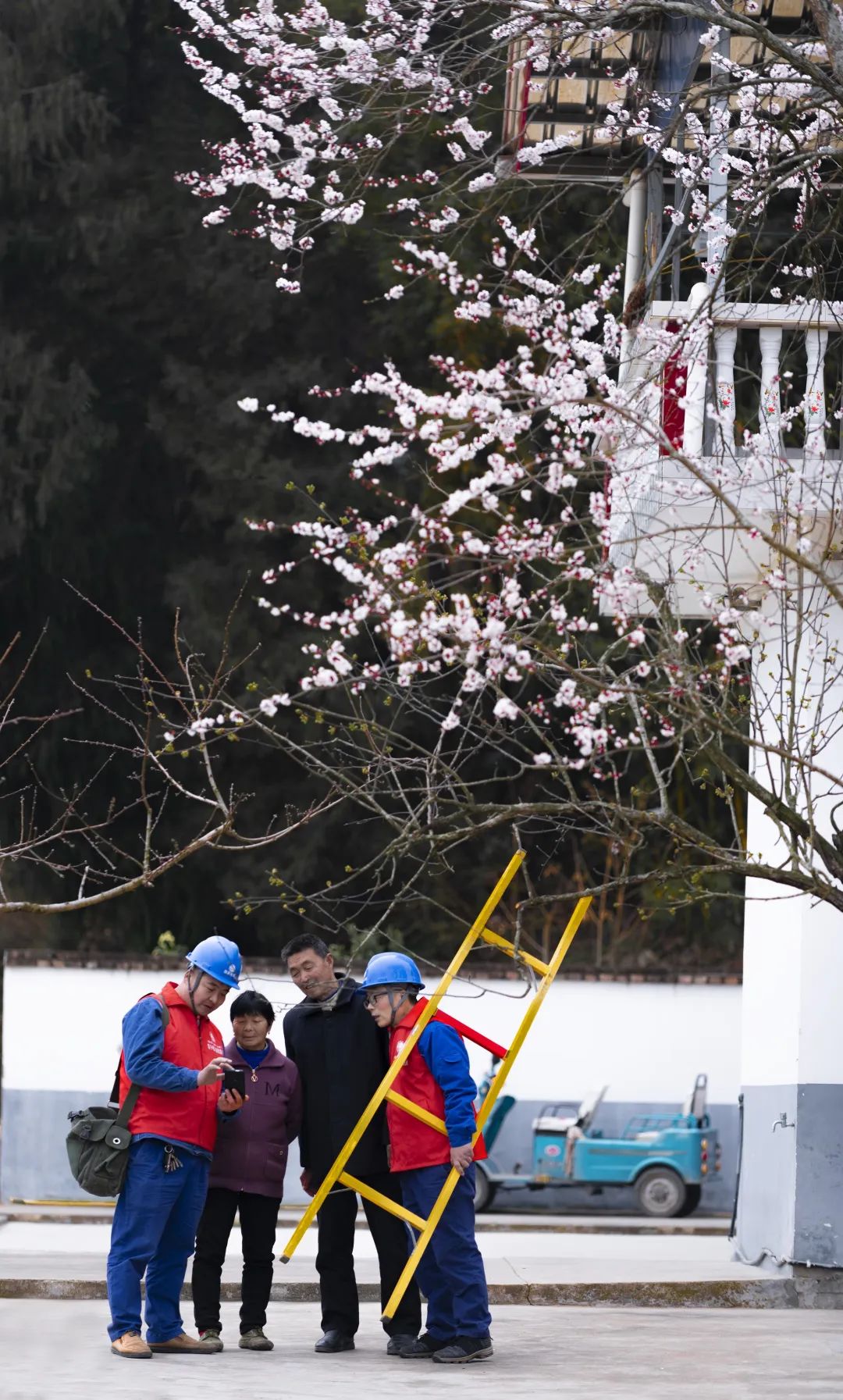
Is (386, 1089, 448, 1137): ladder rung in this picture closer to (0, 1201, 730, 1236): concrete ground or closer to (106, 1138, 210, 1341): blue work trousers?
(106, 1138, 210, 1341): blue work trousers

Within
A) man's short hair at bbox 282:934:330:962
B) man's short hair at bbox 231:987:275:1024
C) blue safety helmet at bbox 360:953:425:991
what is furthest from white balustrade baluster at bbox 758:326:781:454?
man's short hair at bbox 231:987:275:1024

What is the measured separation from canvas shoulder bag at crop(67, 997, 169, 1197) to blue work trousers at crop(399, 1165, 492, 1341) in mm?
1127

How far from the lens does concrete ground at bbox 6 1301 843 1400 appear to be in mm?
6984

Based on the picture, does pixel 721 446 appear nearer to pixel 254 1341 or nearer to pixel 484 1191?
pixel 254 1341

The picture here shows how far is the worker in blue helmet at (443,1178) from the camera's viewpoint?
774 cm

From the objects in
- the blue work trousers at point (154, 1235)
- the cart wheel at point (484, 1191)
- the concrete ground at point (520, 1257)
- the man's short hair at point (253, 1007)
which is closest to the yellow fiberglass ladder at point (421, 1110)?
the blue work trousers at point (154, 1235)

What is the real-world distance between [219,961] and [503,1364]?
1.95 m

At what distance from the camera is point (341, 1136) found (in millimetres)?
8078


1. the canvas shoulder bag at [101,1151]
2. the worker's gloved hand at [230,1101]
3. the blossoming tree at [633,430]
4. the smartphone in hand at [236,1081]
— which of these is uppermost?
the blossoming tree at [633,430]

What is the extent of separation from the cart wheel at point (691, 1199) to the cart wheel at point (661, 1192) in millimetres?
18

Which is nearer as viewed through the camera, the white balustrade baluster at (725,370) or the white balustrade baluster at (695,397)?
the white balustrade baluster at (695,397)

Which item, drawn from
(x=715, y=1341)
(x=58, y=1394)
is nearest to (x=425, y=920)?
(x=715, y=1341)

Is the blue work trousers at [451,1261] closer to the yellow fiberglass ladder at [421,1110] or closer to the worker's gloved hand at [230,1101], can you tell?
the yellow fiberglass ladder at [421,1110]

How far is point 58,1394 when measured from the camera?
265 inches
